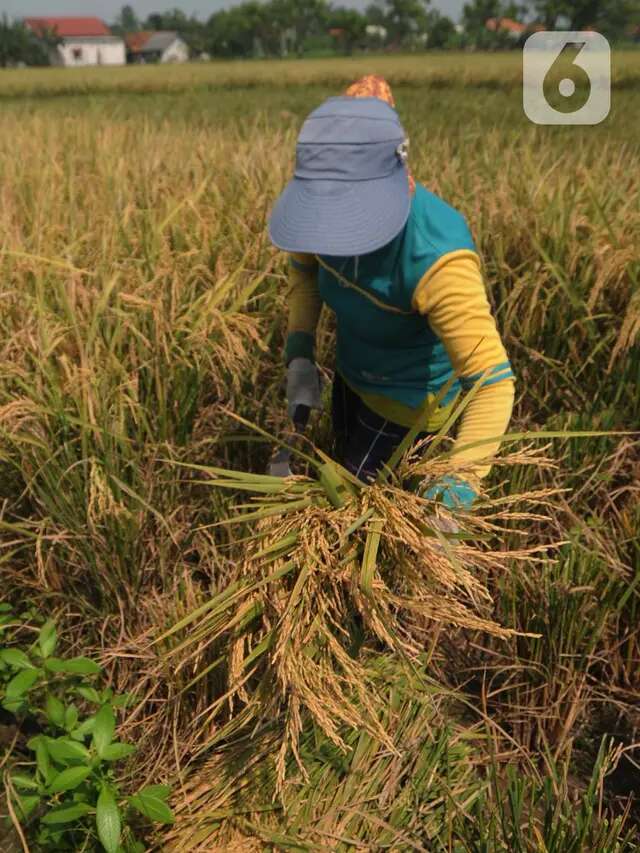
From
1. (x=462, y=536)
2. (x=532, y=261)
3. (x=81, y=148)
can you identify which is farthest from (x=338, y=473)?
(x=81, y=148)

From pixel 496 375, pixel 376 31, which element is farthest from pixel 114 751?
pixel 376 31

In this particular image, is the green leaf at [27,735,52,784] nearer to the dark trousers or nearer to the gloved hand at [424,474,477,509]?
the gloved hand at [424,474,477,509]

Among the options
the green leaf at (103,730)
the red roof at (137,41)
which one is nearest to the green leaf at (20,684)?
the green leaf at (103,730)

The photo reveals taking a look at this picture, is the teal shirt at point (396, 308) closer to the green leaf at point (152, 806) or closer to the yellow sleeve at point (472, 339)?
the yellow sleeve at point (472, 339)

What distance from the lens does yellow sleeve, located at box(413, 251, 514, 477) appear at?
1125 millimetres

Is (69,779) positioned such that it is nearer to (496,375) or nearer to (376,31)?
(496,375)

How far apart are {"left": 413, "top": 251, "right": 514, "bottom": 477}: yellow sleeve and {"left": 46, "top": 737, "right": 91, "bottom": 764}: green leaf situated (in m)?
0.77

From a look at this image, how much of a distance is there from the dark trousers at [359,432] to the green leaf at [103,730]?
32.4 inches

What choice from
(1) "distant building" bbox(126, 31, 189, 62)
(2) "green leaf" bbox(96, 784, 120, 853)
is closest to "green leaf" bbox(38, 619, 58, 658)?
(2) "green leaf" bbox(96, 784, 120, 853)

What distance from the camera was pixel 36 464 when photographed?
1400mm

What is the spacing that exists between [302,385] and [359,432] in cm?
23

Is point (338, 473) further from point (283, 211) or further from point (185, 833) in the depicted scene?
point (185, 833)

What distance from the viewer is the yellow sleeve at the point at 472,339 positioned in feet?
3.69

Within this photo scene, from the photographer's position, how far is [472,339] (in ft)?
3.77
